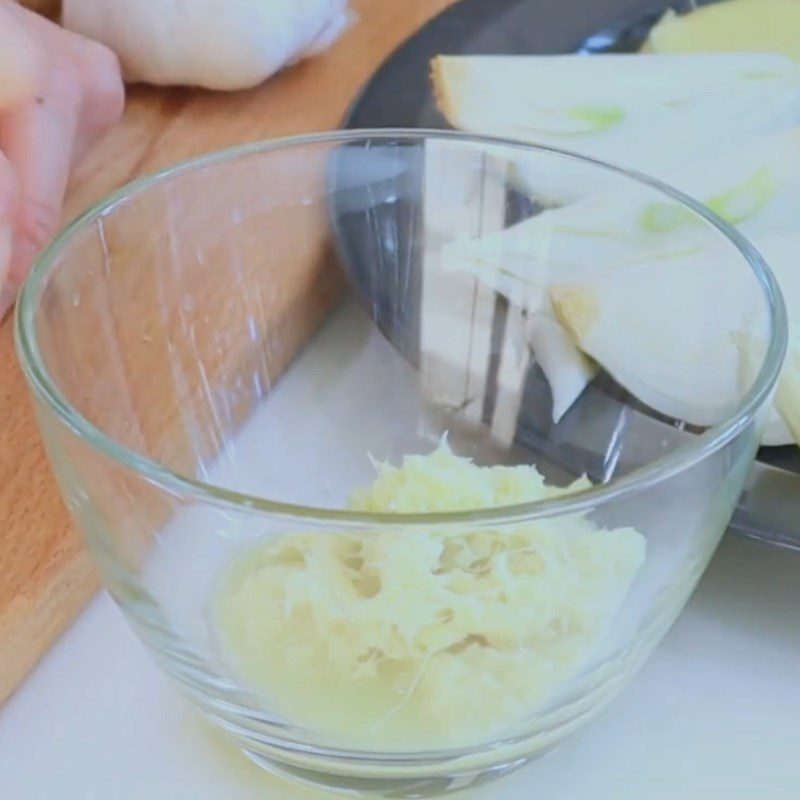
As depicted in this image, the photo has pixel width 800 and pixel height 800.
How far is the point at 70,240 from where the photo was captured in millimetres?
410

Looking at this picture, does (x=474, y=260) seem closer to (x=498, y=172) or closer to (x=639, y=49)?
(x=498, y=172)

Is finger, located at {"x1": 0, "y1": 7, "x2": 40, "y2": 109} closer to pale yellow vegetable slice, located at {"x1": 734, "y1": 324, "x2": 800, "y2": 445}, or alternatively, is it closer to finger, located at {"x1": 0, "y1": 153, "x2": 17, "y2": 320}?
finger, located at {"x1": 0, "y1": 153, "x2": 17, "y2": 320}

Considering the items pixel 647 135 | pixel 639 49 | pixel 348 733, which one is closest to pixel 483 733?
pixel 348 733

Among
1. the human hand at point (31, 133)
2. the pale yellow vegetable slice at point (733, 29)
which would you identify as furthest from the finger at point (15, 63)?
the pale yellow vegetable slice at point (733, 29)

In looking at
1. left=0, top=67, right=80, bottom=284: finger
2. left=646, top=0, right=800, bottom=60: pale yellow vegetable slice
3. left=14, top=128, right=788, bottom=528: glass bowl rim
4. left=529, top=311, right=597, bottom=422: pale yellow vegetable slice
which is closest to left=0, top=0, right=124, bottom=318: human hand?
left=0, top=67, right=80, bottom=284: finger

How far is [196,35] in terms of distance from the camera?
2.16ft

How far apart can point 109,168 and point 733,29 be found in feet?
1.23

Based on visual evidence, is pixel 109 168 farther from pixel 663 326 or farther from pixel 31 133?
pixel 663 326

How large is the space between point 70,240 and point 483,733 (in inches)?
8.0

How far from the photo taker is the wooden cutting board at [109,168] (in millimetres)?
416

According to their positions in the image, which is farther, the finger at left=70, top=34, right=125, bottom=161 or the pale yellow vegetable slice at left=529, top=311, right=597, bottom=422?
the finger at left=70, top=34, right=125, bottom=161

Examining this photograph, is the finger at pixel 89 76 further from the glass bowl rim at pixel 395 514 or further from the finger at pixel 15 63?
the glass bowl rim at pixel 395 514

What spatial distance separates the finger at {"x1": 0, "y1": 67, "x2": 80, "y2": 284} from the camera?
21.1 inches

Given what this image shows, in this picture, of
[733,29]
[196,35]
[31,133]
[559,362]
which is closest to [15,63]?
[31,133]
